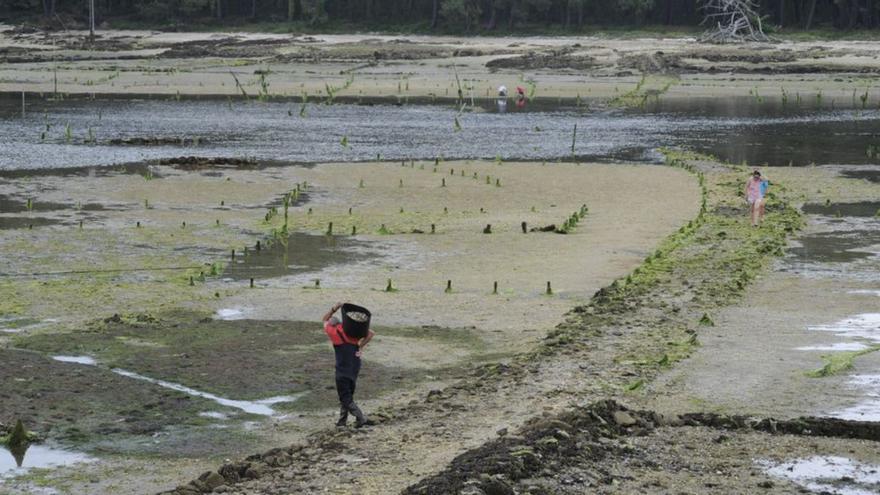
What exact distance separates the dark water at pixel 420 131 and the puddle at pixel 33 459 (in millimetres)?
27038

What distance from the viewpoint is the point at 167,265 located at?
24672mm

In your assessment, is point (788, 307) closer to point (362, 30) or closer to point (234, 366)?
point (234, 366)

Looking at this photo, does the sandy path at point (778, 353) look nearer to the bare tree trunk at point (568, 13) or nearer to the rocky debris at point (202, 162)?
the rocky debris at point (202, 162)

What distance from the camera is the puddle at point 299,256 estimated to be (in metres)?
24.2

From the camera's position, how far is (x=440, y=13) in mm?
108688

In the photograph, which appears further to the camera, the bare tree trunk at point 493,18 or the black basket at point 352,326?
the bare tree trunk at point 493,18

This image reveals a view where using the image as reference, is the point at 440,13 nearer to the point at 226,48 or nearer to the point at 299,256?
the point at 226,48

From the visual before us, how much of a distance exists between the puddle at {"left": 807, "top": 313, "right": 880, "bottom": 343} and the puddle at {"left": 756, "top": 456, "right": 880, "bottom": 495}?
580 cm

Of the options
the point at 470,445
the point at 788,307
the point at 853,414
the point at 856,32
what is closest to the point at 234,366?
the point at 470,445

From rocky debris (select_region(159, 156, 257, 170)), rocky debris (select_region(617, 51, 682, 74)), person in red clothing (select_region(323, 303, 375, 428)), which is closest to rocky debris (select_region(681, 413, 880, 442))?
person in red clothing (select_region(323, 303, 375, 428))

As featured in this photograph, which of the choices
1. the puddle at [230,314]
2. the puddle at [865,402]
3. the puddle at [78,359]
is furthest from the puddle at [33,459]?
the puddle at [865,402]

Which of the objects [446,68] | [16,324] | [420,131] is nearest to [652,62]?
[446,68]

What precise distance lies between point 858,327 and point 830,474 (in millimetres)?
7132

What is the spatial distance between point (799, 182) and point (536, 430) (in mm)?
25431
